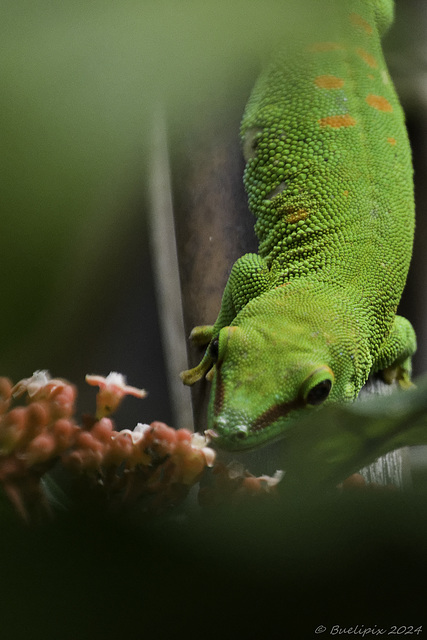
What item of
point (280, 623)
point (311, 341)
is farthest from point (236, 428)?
point (280, 623)

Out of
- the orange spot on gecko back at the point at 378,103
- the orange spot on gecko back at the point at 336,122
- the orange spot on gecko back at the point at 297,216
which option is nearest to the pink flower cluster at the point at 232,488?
the orange spot on gecko back at the point at 297,216

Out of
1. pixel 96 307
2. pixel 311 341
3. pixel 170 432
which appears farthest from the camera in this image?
pixel 311 341

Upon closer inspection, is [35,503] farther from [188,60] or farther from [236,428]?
[236,428]

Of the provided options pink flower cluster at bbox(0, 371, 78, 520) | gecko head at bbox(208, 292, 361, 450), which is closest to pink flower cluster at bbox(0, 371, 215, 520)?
pink flower cluster at bbox(0, 371, 78, 520)

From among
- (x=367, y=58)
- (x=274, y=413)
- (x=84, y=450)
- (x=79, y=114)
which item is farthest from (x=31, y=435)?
(x=367, y=58)

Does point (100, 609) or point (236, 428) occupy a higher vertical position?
point (100, 609)

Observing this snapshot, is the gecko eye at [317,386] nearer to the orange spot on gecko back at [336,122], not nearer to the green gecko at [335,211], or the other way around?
the green gecko at [335,211]

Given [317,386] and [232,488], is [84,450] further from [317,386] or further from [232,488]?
[317,386]

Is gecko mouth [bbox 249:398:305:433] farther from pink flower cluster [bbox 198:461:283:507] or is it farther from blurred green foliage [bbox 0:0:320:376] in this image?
blurred green foliage [bbox 0:0:320:376]

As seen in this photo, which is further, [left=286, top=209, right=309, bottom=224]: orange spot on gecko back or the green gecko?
[left=286, top=209, right=309, bottom=224]: orange spot on gecko back
